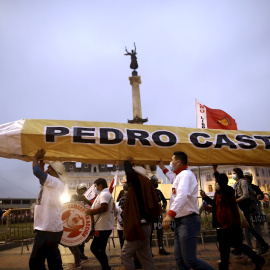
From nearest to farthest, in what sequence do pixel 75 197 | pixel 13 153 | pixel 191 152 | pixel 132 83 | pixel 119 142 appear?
pixel 13 153 → pixel 119 142 → pixel 191 152 → pixel 75 197 → pixel 132 83

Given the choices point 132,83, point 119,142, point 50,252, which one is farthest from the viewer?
point 132,83

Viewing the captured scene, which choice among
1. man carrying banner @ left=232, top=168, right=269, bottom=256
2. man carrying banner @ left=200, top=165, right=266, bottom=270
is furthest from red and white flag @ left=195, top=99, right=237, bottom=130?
man carrying banner @ left=200, top=165, right=266, bottom=270

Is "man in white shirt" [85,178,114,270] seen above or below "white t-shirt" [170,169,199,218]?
below

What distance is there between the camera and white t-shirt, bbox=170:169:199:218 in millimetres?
4014

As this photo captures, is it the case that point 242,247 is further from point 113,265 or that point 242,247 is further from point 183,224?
point 113,265

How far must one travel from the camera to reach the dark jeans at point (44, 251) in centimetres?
430

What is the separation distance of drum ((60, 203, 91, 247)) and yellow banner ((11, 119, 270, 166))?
1.13 meters

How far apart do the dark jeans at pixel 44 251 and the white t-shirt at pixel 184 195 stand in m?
1.87

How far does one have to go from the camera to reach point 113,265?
7133 millimetres

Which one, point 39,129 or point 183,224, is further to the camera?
point 39,129

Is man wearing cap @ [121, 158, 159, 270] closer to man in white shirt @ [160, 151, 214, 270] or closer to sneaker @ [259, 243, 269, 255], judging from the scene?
man in white shirt @ [160, 151, 214, 270]

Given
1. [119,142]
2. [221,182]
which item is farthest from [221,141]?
[119,142]

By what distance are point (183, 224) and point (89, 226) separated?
2.98 metres

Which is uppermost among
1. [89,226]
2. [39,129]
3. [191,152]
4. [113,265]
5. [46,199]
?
[39,129]
